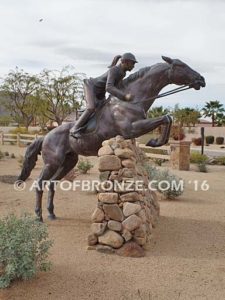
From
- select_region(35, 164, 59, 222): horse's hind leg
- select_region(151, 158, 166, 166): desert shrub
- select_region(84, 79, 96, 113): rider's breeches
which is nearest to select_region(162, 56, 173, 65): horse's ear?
select_region(84, 79, 96, 113): rider's breeches

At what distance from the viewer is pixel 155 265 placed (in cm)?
484

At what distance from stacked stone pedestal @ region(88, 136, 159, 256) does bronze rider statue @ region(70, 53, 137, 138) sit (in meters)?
0.75

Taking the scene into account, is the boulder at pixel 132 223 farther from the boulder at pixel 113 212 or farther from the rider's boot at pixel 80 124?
the rider's boot at pixel 80 124

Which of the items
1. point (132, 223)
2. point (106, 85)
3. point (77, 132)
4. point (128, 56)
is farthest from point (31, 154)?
point (132, 223)

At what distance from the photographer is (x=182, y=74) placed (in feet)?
18.6

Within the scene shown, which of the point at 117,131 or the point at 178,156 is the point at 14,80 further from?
the point at 117,131

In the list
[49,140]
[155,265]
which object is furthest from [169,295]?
[49,140]

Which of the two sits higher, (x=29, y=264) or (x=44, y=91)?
(x=44, y=91)

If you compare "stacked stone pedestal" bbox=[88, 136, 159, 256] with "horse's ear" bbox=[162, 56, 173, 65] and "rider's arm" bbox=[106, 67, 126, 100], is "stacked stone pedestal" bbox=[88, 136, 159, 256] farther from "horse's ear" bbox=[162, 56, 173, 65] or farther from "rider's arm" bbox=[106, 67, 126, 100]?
"horse's ear" bbox=[162, 56, 173, 65]

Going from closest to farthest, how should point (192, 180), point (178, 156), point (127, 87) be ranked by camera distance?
point (127, 87) → point (192, 180) → point (178, 156)

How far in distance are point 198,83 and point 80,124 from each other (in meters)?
1.93

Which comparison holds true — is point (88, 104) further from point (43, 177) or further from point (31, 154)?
point (31, 154)

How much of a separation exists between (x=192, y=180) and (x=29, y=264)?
9.24 metres

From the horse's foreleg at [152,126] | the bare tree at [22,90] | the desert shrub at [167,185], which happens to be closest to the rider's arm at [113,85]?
the horse's foreleg at [152,126]
